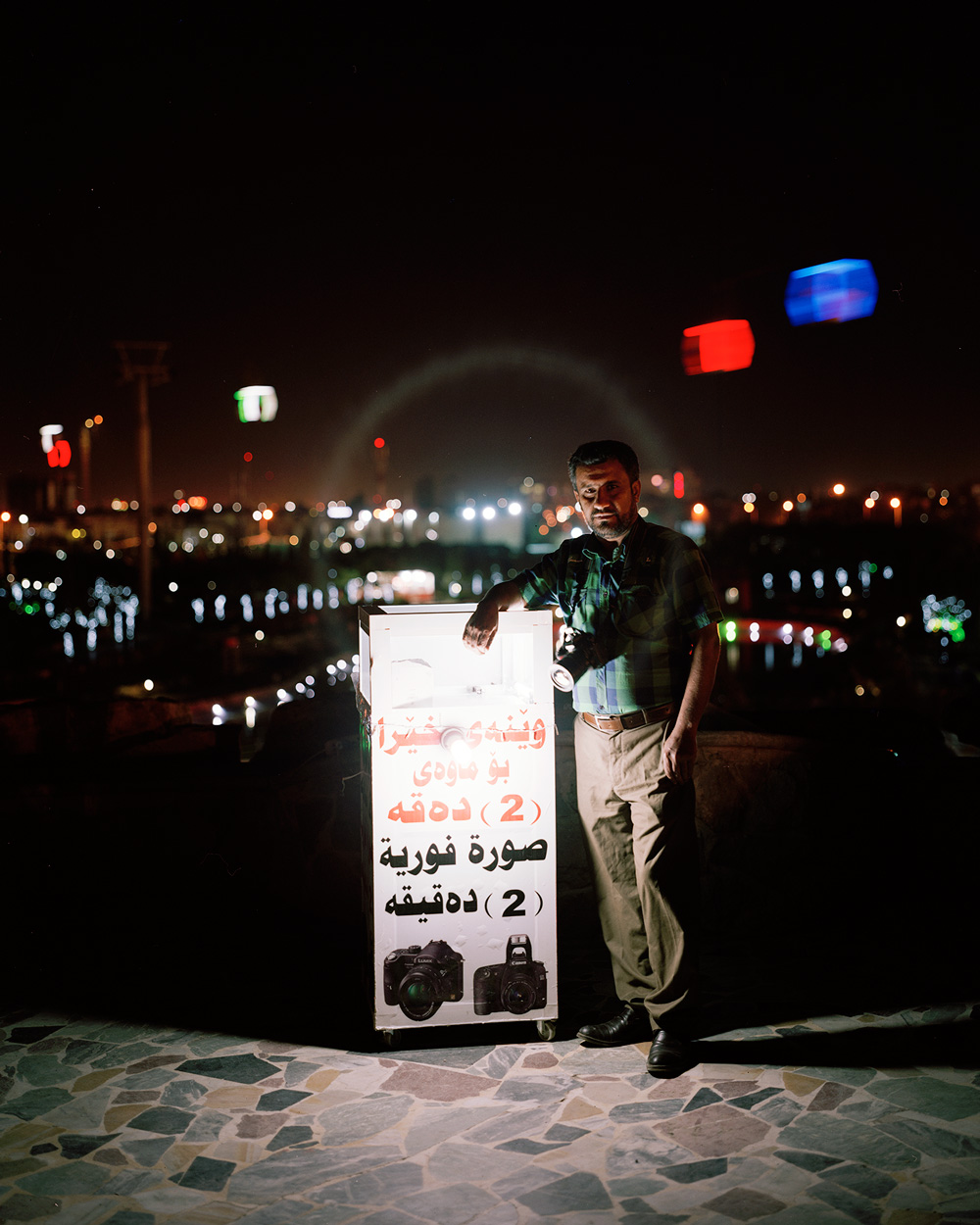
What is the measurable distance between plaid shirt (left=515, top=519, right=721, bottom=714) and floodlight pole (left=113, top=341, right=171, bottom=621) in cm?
2805

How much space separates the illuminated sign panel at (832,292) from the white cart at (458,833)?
22.6 feet

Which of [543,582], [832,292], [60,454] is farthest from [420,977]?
[60,454]

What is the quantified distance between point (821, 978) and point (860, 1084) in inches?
36.6

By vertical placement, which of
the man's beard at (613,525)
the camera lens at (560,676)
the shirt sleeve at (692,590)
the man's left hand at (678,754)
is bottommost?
the man's left hand at (678,754)

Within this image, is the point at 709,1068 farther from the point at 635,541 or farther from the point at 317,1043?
the point at 635,541

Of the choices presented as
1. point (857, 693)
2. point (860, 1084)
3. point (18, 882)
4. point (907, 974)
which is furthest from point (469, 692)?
point (857, 693)

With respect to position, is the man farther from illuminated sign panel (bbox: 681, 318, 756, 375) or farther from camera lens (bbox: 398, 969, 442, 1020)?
illuminated sign panel (bbox: 681, 318, 756, 375)

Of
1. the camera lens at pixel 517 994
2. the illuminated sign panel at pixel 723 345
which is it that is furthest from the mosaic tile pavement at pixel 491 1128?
the illuminated sign panel at pixel 723 345

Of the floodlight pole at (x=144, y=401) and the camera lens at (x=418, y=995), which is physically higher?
the floodlight pole at (x=144, y=401)

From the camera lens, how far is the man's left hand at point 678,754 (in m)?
3.59

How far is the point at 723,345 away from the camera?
11.1 m

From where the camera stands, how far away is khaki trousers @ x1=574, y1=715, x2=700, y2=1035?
12.0ft

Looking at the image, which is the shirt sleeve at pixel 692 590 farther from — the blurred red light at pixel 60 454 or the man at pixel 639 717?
the blurred red light at pixel 60 454

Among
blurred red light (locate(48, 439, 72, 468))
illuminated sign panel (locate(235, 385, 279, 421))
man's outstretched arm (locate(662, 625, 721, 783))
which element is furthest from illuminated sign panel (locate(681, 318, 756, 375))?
blurred red light (locate(48, 439, 72, 468))
